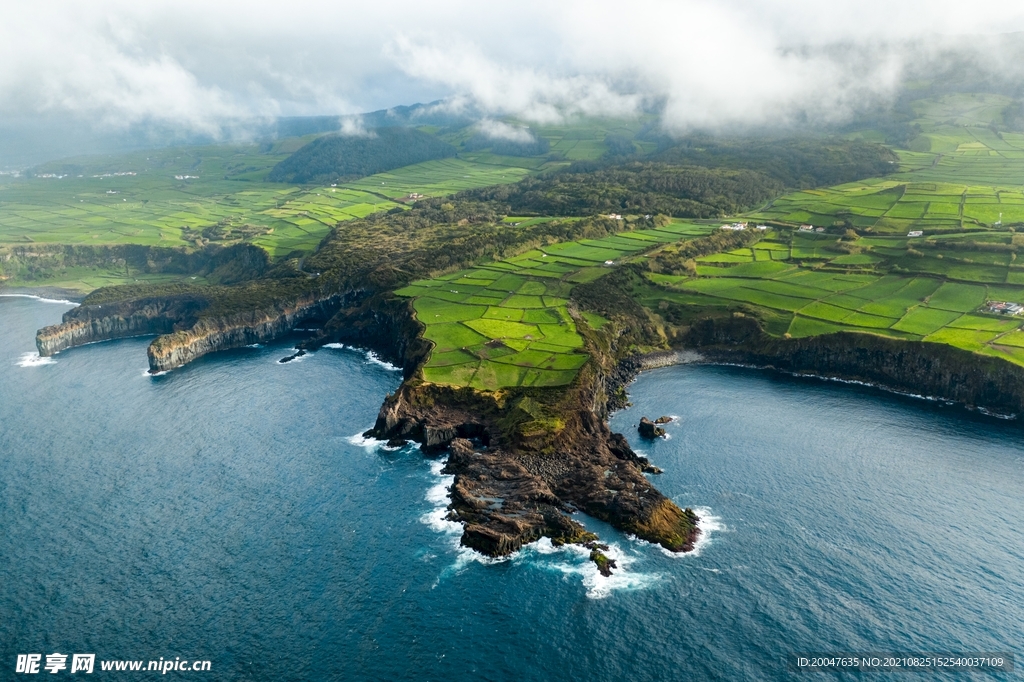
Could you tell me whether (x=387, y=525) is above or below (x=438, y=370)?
below

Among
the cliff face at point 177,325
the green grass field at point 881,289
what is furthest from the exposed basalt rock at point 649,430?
the cliff face at point 177,325

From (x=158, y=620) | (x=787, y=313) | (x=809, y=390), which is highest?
(x=787, y=313)

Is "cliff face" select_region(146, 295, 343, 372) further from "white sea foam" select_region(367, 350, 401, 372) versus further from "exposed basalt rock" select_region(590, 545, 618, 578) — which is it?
"exposed basalt rock" select_region(590, 545, 618, 578)

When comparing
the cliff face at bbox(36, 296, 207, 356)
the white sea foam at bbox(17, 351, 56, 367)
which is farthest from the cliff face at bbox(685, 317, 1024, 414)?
the white sea foam at bbox(17, 351, 56, 367)

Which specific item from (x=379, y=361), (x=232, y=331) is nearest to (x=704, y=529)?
(x=379, y=361)

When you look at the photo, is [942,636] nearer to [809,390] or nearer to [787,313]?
[809,390]

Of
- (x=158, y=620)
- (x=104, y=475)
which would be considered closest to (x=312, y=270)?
(x=104, y=475)

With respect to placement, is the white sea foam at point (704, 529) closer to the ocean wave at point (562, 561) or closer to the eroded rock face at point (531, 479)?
the eroded rock face at point (531, 479)
